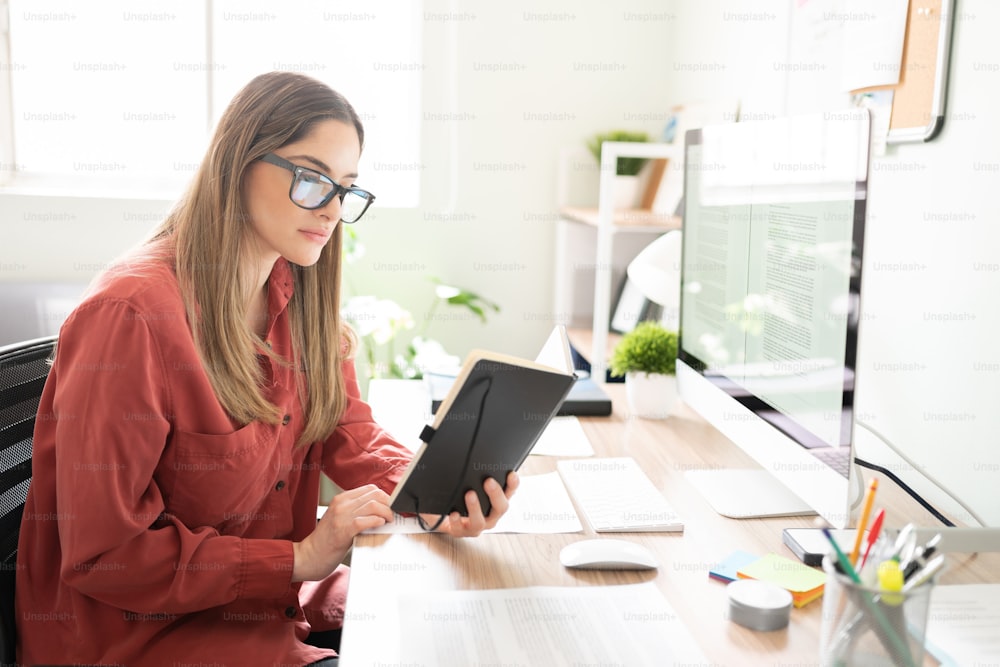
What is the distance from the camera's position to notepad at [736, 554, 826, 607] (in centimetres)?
95

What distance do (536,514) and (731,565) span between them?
29cm

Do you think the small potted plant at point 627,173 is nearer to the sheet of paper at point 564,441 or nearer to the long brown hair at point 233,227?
the sheet of paper at point 564,441

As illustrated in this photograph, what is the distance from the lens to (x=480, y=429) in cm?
103

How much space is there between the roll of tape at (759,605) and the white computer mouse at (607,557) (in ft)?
0.42

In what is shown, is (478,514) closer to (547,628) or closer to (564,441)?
(547,628)

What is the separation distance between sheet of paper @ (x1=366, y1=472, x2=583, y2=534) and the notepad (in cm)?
24

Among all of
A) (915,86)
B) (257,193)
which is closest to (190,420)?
(257,193)

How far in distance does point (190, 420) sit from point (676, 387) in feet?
3.14

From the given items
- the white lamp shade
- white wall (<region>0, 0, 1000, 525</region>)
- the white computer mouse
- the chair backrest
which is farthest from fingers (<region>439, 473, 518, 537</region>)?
white wall (<region>0, 0, 1000, 525</region>)

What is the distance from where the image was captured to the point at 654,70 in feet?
9.27

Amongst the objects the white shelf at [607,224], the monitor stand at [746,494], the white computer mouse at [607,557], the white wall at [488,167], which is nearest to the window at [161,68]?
the white wall at [488,167]

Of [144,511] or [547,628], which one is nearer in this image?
[547,628]

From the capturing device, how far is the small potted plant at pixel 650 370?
1.67 m

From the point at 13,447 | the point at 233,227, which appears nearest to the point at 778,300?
the point at 233,227
